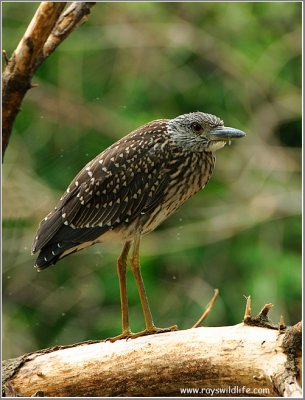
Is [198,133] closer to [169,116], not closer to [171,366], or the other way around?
[171,366]

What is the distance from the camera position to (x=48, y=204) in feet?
29.8

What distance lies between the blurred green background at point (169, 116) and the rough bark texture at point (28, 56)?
3.53 m

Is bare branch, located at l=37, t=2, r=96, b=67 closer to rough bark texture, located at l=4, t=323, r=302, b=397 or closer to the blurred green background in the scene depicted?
rough bark texture, located at l=4, t=323, r=302, b=397

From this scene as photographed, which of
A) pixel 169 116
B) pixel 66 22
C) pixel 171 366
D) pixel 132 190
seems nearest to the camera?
pixel 171 366

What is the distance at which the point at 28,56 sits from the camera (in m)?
5.19

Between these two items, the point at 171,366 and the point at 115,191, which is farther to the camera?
the point at 115,191

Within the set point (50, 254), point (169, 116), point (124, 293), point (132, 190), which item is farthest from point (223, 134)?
point (169, 116)

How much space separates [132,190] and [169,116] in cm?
546

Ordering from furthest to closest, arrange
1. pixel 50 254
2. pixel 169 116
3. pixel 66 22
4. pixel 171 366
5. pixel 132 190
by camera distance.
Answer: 1. pixel 169 116
2. pixel 66 22
3. pixel 132 190
4. pixel 50 254
5. pixel 171 366

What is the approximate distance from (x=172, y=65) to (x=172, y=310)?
3.38 m

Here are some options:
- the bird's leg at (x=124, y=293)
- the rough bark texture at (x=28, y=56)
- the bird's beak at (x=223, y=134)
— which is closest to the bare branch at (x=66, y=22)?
the rough bark texture at (x=28, y=56)

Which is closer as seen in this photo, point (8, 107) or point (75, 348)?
point (75, 348)

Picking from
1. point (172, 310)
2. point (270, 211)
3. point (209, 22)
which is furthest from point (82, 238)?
point (209, 22)

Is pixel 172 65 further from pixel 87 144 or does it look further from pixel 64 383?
pixel 64 383
